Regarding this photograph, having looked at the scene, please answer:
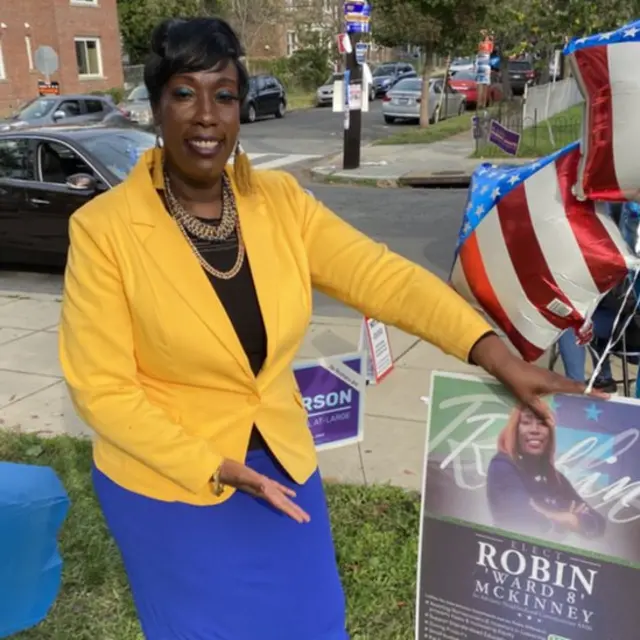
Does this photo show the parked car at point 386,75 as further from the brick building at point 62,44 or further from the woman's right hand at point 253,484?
the woman's right hand at point 253,484

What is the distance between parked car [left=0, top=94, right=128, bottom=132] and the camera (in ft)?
57.8

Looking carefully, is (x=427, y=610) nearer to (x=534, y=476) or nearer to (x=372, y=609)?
(x=534, y=476)

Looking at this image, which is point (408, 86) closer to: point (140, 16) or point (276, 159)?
point (276, 159)

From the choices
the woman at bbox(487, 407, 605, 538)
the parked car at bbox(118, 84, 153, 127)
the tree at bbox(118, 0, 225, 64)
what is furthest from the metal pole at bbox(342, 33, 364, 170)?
the tree at bbox(118, 0, 225, 64)

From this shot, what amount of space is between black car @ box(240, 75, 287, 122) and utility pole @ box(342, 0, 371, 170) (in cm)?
1160

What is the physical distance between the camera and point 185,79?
1.75m

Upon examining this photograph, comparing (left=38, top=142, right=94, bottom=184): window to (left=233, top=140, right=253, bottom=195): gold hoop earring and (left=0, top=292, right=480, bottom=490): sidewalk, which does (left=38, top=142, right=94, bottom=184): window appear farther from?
(left=233, top=140, right=253, bottom=195): gold hoop earring

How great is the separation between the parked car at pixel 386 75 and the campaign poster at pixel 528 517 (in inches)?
1389

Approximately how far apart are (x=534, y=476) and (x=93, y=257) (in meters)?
1.11

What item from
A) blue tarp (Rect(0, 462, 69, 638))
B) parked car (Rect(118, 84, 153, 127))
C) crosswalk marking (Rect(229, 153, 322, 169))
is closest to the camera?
blue tarp (Rect(0, 462, 69, 638))

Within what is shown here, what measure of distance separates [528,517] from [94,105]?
741 inches

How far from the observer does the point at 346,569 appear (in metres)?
3.21

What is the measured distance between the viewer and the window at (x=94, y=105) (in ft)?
61.9

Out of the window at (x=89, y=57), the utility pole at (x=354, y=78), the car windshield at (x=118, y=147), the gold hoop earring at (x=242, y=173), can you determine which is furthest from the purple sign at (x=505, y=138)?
the window at (x=89, y=57)
